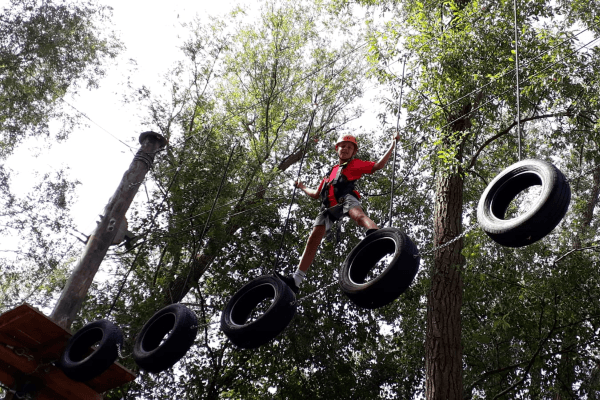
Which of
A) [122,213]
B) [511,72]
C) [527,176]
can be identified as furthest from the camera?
[511,72]

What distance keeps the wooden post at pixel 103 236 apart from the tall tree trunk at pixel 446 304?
4.29 m

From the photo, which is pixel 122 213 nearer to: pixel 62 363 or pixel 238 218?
pixel 62 363

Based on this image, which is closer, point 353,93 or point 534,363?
point 534,363

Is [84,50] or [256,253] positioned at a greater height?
[84,50]

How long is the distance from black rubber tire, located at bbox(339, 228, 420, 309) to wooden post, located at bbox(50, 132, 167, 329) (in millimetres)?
3290

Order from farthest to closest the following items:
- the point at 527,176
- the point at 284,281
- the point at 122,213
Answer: the point at 122,213
the point at 284,281
the point at 527,176

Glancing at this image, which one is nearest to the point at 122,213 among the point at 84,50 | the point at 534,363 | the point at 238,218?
the point at 238,218

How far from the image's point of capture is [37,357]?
235 inches

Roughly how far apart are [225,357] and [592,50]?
29.5ft

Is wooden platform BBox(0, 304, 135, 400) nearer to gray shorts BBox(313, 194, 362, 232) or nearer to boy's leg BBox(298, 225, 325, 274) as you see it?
boy's leg BBox(298, 225, 325, 274)

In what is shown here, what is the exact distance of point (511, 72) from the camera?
25.7 ft

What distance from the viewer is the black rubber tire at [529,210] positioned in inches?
130

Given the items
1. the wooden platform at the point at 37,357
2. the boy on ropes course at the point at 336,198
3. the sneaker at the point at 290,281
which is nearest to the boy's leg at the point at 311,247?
the boy on ropes course at the point at 336,198

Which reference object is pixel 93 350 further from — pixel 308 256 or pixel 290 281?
pixel 308 256
